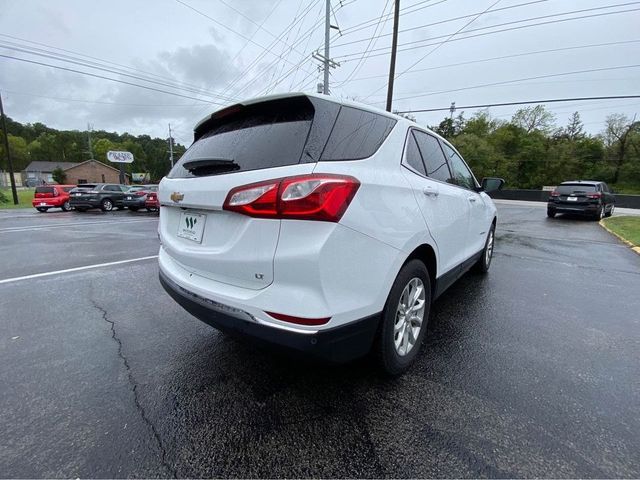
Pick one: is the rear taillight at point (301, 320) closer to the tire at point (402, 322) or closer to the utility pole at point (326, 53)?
the tire at point (402, 322)

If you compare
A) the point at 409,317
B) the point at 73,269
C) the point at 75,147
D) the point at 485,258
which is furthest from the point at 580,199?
the point at 75,147

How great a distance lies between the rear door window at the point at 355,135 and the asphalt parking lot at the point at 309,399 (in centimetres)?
151

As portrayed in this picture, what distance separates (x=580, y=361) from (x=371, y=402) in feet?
6.07

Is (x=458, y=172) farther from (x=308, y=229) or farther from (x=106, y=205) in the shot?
(x=106, y=205)

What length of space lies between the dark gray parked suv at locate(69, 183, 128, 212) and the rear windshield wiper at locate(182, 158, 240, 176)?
21038 mm

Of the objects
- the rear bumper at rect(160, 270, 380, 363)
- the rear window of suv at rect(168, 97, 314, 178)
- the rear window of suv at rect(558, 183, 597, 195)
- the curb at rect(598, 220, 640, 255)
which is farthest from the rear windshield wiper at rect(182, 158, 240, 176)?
the rear window of suv at rect(558, 183, 597, 195)

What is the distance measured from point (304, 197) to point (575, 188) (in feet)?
54.3

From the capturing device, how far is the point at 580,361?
8.69 ft

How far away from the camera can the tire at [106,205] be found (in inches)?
780

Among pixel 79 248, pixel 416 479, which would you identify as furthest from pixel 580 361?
pixel 79 248

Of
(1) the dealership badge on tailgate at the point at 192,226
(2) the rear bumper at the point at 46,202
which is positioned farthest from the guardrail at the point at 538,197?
(2) the rear bumper at the point at 46,202

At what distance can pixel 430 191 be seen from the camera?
100 inches

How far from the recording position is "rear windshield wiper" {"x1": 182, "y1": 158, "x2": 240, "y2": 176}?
201cm

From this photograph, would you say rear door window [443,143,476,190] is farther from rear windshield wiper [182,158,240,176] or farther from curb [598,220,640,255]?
curb [598,220,640,255]
